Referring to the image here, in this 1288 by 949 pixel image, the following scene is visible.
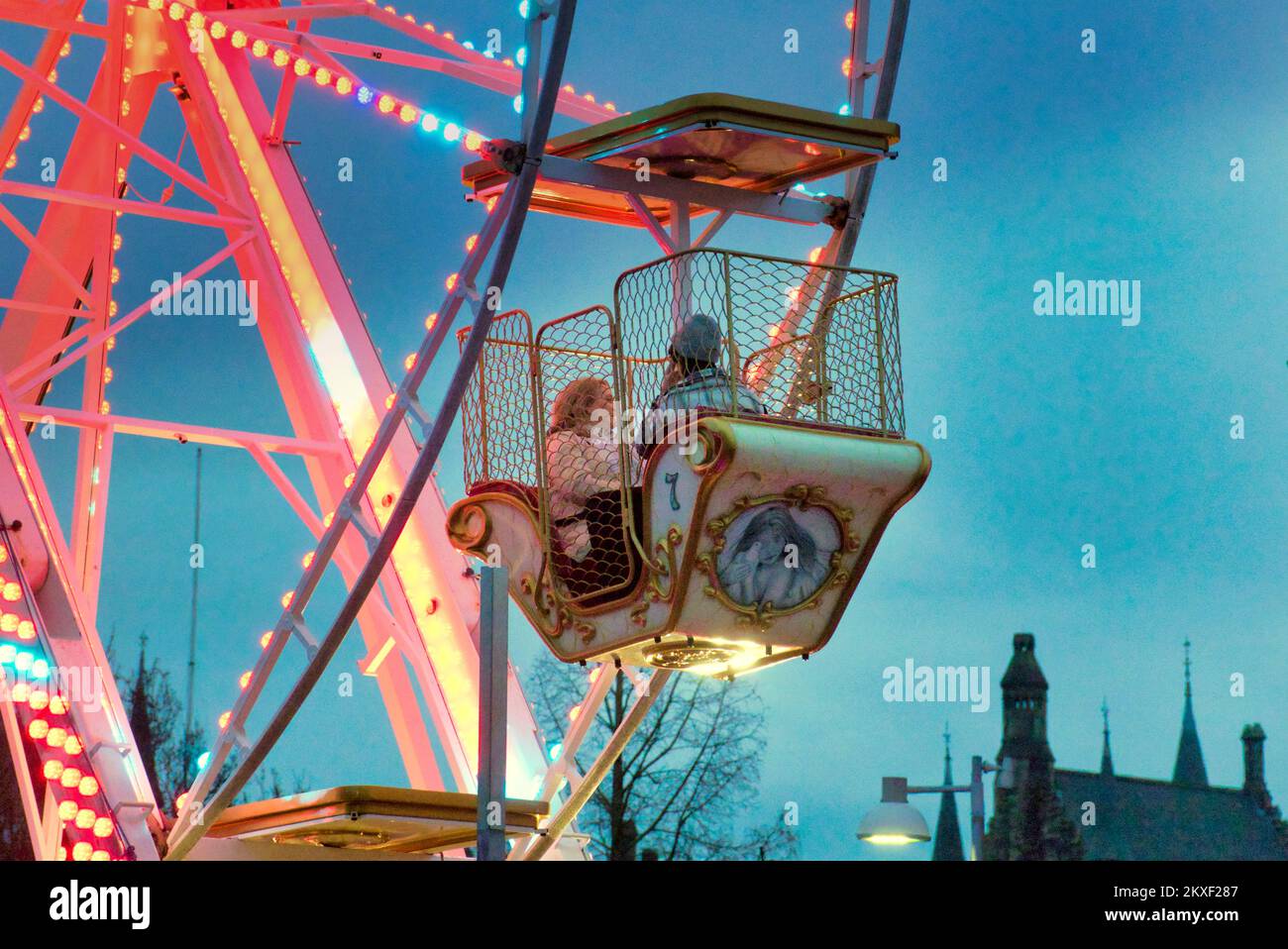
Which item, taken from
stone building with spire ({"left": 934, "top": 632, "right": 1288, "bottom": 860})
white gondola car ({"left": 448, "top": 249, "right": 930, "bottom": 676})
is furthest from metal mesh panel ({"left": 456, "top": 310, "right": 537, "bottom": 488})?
stone building with spire ({"left": 934, "top": 632, "right": 1288, "bottom": 860})

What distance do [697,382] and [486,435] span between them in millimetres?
1600

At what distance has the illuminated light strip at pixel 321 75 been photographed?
15875mm

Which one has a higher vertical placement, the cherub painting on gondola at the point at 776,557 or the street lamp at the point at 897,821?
the cherub painting on gondola at the point at 776,557

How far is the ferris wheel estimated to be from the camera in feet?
40.3

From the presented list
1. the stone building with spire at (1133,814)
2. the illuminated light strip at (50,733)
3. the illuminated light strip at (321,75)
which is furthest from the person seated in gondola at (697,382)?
the stone building with spire at (1133,814)

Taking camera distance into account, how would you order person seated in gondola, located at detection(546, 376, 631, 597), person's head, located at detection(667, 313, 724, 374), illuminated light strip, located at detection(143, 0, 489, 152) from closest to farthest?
1. person's head, located at detection(667, 313, 724, 374)
2. person seated in gondola, located at detection(546, 376, 631, 597)
3. illuminated light strip, located at detection(143, 0, 489, 152)

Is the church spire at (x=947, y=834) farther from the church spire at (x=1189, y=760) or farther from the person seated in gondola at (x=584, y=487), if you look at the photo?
the person seated in gondola at (x=584, y=487)

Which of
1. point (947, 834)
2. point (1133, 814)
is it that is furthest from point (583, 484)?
point (947, 834)

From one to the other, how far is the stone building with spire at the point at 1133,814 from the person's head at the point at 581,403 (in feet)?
86.6

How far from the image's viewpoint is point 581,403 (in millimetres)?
12844

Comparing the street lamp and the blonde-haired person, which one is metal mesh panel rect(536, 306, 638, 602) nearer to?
the blonde-haired person

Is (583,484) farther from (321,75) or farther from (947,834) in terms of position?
(947,834)

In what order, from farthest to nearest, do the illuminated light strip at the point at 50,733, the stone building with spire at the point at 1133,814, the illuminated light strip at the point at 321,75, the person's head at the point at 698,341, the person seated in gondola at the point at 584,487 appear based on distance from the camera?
the stone building with spire at the point at 1133,814, the illuminated light strip at the point at 321,75, the illuminated light strip at the point at 50,733, the person seated in gondola at the point at 584,487, the person's head at the point at 698,341

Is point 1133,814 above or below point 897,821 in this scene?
below
